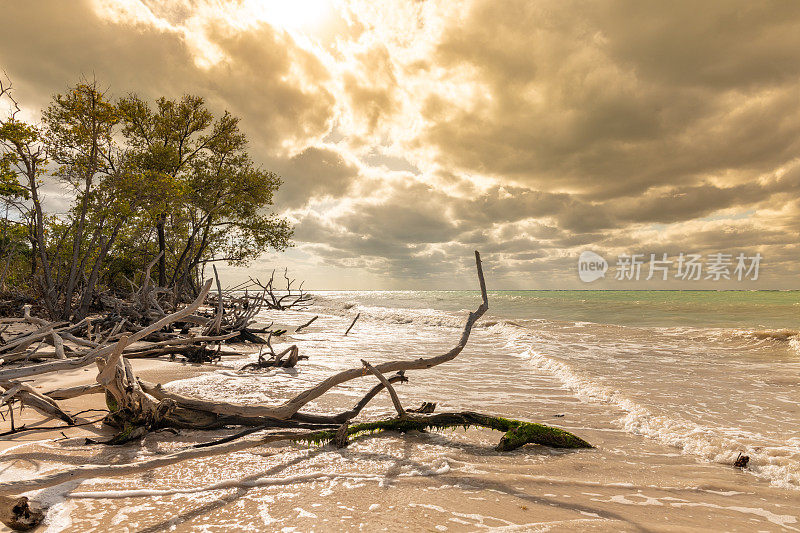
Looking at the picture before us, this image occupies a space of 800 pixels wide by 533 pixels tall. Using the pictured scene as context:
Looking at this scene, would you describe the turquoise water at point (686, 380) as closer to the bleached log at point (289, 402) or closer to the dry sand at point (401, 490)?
the dry sand at point (401, 490)

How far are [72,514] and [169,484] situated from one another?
0.63 metres

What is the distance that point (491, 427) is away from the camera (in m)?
4.28

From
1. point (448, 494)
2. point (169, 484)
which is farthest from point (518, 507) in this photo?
point (169, 484)

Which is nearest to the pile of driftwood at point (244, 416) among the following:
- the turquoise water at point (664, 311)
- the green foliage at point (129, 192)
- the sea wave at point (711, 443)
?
the sea wave at point (711, 443)

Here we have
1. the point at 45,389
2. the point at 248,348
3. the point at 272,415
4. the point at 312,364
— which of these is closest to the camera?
the point at 272,415

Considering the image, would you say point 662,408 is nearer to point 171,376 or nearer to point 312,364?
point 312,364

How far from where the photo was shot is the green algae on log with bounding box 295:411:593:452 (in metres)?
4.16

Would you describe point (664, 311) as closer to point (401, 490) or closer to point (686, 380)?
point (686, 380)

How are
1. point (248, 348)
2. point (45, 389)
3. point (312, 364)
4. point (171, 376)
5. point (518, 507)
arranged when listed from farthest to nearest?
point (248, 348), point (312, 364), point (171, 376), point (45, 389), point (518, 507)

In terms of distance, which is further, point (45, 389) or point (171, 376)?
point (171, 376)

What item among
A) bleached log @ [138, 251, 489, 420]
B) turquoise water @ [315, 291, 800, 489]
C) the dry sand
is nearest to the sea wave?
turquoise water @ [315, 291, 800, 489]

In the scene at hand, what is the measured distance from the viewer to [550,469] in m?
3.72

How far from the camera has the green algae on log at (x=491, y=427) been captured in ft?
13.6

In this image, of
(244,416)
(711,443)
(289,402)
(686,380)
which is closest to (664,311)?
(686,380)
